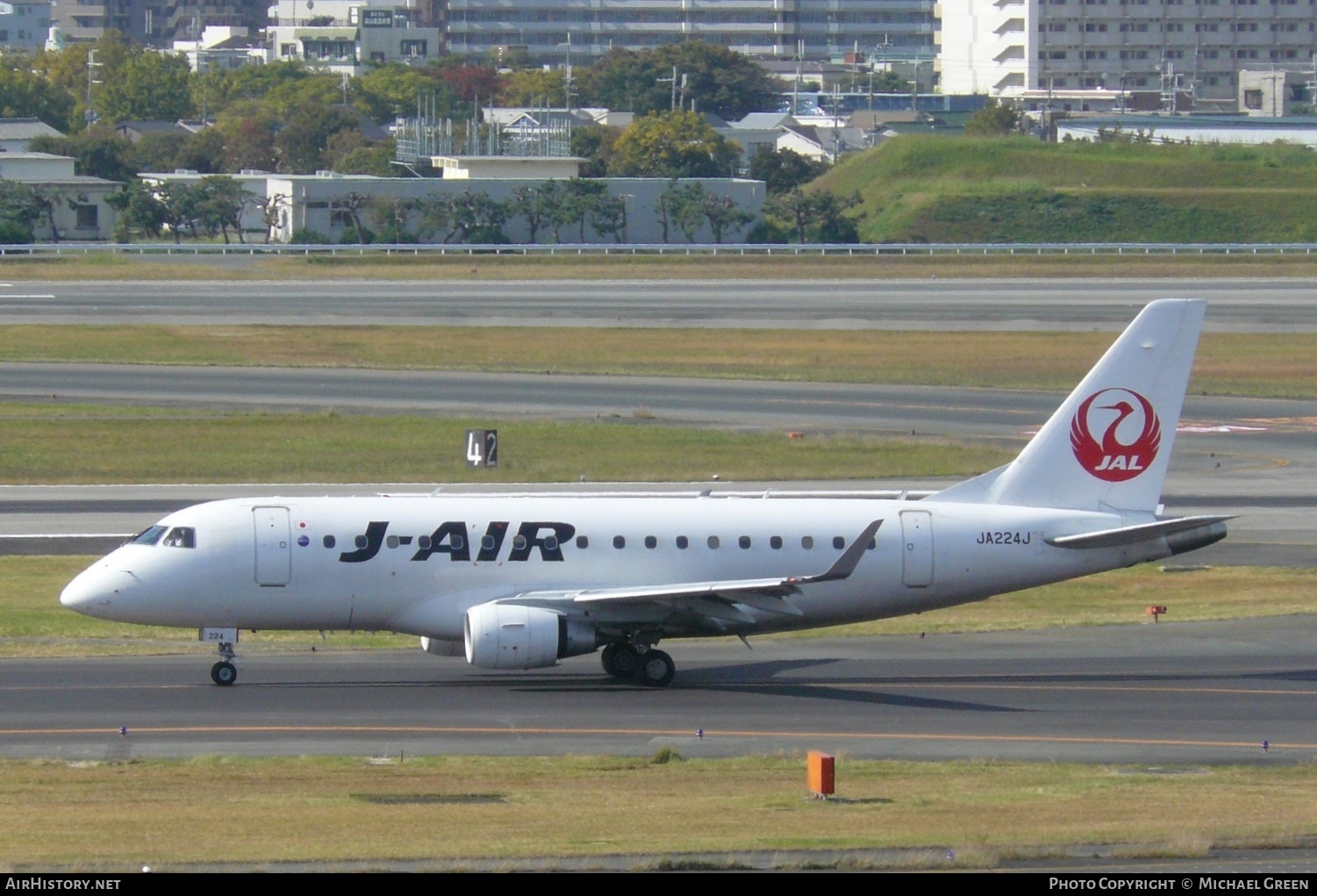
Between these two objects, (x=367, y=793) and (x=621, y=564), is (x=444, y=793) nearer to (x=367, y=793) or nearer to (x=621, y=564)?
(x=367, y=793)

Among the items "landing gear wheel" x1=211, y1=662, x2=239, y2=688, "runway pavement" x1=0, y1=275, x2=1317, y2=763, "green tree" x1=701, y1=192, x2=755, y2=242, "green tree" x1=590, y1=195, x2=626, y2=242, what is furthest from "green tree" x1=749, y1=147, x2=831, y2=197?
"landing gear wheel" x1=211, y1=662, x2=239, y2=688

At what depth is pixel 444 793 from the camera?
942 inches

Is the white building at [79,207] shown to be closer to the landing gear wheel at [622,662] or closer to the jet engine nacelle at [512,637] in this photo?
the landing gear wheel at [622,662]

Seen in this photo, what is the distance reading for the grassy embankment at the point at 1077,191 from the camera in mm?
151875

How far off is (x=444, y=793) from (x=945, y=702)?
10.9m

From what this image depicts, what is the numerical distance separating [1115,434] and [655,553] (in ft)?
31.1

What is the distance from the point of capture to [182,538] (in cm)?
3173

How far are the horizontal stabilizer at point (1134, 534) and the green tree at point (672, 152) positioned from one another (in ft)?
457

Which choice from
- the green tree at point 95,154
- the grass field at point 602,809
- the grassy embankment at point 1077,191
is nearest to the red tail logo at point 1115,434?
the grass field at point 602,809

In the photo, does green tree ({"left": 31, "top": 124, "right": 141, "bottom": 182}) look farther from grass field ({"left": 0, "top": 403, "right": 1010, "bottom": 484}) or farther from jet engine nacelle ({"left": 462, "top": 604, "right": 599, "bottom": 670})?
jet engine nacelle ({"left": 462, "top": 604, "right": 599, "bottom": 670})

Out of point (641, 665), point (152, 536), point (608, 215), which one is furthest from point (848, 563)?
point (608, 215)

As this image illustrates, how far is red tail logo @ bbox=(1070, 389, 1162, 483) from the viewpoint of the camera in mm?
34844
